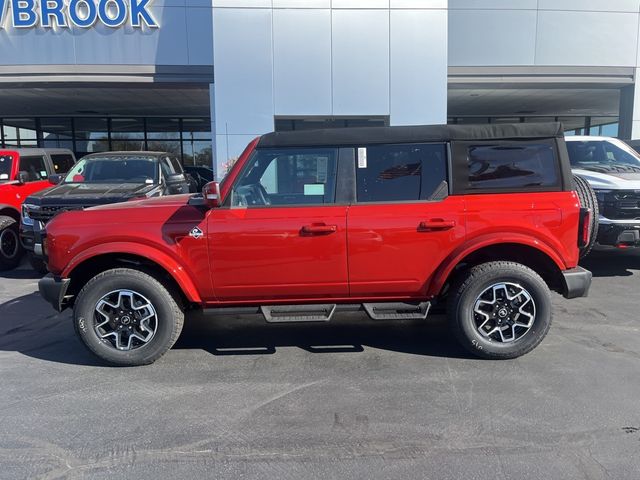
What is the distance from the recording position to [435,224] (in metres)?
4.07

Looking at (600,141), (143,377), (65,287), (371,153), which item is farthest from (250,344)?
(600,141)

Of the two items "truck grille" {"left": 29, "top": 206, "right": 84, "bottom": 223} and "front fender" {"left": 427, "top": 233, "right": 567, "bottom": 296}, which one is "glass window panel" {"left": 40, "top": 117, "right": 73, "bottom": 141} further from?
"front fender" {"left": 427, "top": 233, "right": 567, "bottom": 296}

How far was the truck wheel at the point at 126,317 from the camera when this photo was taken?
4102 mm

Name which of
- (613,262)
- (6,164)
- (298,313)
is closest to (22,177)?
(6,164)

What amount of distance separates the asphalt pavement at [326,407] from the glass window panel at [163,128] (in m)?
17.8

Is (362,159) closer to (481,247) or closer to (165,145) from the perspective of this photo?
(481,247)

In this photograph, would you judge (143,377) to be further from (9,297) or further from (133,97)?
(133,97)

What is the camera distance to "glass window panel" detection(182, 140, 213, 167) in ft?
72.8

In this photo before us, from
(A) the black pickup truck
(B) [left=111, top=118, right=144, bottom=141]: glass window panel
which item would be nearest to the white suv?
(A) the black pickup truck

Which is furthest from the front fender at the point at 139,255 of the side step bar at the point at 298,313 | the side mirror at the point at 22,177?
the side mirror at the point at 22,177

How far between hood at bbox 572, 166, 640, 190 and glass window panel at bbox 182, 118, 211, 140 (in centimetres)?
1718

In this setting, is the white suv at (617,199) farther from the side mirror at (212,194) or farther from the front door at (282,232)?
the side mirror at (212,194)

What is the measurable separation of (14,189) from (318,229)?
7192 mm

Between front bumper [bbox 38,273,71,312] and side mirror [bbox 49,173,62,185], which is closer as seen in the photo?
front bumper [bbox 38,273,71,312]
